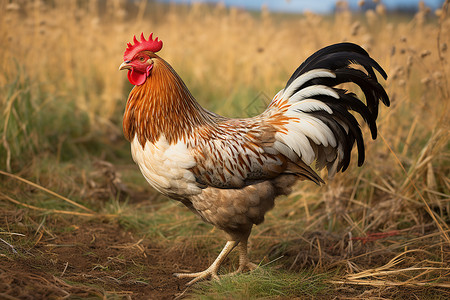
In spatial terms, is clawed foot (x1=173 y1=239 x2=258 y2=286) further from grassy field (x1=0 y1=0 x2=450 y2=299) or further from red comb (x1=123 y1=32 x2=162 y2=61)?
red comb (x1=123 y1=32 x2=162 y2=61)

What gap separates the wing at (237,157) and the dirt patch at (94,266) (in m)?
1.02

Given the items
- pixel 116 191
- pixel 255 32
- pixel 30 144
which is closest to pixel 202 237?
pixel 116 191

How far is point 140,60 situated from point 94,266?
188cm

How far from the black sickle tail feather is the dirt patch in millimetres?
1879

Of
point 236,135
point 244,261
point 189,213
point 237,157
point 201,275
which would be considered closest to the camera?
point 237,157

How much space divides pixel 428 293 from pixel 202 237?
2.26 m

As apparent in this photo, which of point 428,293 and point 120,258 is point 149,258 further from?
Result: point 428,293

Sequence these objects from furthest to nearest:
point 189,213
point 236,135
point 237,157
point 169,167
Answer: point 189,213 → point 236,135 → point 237,157 → point 169,167

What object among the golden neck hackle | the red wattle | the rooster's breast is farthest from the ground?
the red wattle

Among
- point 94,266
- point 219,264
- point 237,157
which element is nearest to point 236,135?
point 237,157

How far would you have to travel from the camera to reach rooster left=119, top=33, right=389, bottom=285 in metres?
3.46

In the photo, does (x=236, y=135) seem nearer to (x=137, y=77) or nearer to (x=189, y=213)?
(x=137, y=77)

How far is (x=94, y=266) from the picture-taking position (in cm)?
387

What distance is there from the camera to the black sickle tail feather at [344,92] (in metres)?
3.57
